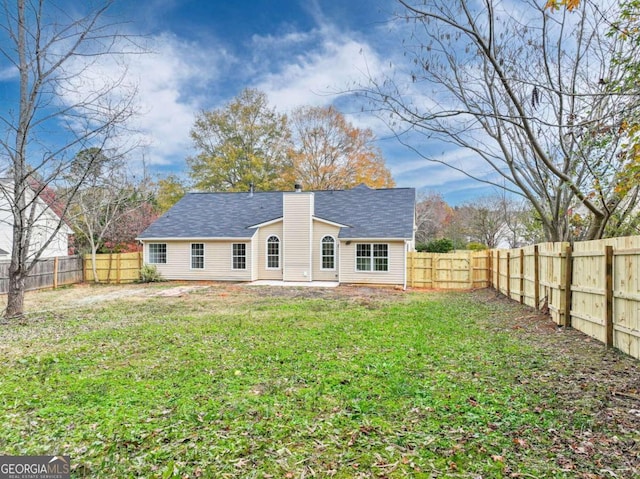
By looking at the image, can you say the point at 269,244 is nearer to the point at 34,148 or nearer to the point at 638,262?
the point at 34,148

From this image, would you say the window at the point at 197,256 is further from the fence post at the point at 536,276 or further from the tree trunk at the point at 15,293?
the fence post at the point at 536,276

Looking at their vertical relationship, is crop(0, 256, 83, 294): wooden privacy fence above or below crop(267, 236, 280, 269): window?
below

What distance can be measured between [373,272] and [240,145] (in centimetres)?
1906

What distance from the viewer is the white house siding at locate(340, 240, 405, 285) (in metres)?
16.3

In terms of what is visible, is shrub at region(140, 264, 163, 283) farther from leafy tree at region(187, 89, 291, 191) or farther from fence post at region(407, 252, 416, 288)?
leafy tree at region(187, 89, 291, 191)

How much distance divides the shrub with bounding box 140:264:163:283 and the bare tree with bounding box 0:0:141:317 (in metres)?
9.34

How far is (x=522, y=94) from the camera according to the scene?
9.25 metres

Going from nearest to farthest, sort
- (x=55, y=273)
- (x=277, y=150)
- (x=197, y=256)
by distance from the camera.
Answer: (x=55, y=273)
(x=197, y=256)
(x=277, y=150)

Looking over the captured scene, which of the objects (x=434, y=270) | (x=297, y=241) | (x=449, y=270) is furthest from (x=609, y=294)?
(x=297, y=241)

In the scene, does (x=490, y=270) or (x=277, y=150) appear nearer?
(x=490, y=270)

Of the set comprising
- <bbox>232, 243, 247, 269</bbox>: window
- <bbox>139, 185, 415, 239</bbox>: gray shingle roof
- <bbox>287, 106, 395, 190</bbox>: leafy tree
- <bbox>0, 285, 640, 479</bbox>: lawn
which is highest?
<bbox>287, 106, 395, 190</bbox>: leafy tree

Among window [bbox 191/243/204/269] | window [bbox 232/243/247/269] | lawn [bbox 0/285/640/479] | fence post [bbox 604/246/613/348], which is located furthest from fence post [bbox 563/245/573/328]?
window [bbox 191/243/204/269]

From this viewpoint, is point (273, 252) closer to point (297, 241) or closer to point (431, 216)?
point (297, 241)

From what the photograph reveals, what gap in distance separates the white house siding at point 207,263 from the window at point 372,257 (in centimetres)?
505
